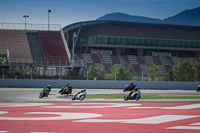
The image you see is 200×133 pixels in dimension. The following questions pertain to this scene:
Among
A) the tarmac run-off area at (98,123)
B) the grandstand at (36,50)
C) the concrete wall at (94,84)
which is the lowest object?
the tarmac run-off area at (98,123)

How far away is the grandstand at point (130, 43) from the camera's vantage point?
67438 millimetres

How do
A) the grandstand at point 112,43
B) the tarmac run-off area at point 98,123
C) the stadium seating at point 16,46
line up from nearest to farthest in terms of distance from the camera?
the tarmac run-off area at point 98,123
the stadium seating at point 16,46
the grandstand at point 112,43

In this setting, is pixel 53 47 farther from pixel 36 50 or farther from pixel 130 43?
pixel 130 43

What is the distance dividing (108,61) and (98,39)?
190 inches

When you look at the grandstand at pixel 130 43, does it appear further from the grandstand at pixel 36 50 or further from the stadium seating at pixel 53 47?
the grandstand at pixel 36 50

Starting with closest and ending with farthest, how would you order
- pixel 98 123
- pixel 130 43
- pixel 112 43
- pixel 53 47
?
pixel 98 123
pixel 53 47
pixel 112 43
pixel 130 43

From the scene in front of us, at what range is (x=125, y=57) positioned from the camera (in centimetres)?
7025

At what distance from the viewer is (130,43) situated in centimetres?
7019

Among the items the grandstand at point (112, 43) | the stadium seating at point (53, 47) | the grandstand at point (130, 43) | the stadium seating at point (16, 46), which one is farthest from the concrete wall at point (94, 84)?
the grandstand at point (130, 43)

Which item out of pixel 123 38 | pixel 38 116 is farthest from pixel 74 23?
pixel 38 116

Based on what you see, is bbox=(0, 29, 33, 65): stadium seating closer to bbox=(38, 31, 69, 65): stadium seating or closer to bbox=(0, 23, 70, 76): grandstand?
bbox=(0, 23, 70, 76): grandstand

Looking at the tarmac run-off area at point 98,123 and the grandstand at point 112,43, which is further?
the grandstand at point 112,43

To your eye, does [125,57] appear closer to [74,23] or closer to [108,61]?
[108,61]

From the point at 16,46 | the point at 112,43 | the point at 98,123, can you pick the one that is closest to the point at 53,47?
the point at 16,46
